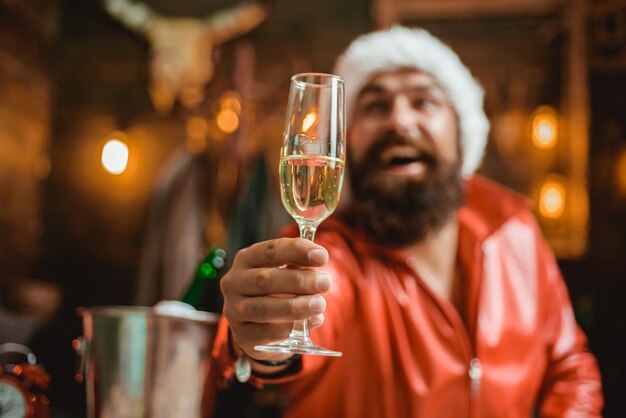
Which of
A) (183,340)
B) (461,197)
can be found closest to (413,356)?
(461,197)

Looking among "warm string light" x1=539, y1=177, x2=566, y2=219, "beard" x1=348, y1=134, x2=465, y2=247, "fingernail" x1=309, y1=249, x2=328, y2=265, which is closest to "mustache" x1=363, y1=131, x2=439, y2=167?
"beard" x1=348, y1=134, x2=465, y2=247

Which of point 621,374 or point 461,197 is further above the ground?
point 461,197

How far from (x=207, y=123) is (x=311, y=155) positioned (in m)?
3.46

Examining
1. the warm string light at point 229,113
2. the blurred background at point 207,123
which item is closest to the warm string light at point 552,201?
the blurred background at point 207,123

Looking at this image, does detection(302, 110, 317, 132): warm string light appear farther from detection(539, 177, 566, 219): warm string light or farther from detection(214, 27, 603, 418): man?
detection(539, 177, 566, 219): warm string light

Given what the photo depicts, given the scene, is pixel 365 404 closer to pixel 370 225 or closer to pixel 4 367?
pixel 370 225

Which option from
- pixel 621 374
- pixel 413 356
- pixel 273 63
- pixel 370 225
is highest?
pixel 273 63

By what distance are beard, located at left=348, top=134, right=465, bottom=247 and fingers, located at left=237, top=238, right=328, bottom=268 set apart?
0.92m

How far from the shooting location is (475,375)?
5.77ft

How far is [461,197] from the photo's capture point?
2.14 m

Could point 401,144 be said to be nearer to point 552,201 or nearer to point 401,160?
point 401,160

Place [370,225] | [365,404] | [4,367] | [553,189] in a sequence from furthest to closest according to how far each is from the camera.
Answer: [553,189] < [370,225] < [365,404] < [4,367]

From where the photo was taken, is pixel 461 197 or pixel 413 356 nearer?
pixel 413 356

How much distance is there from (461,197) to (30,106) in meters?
3.29
